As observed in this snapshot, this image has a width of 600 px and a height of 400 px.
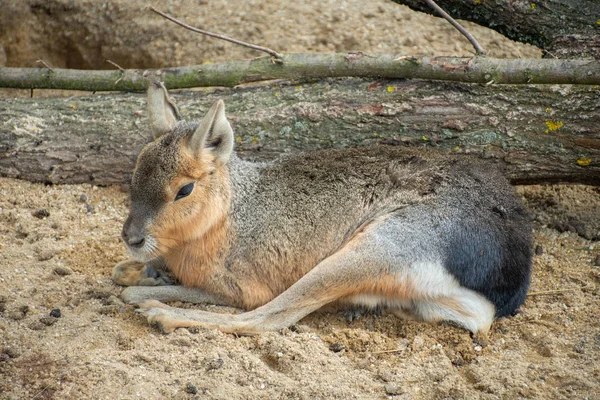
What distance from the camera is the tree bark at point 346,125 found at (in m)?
5.44

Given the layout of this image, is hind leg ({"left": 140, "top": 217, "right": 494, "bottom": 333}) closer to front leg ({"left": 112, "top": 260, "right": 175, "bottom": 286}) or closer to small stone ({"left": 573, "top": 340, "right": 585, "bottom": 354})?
front leg ({"left": 112, "top": 260, "right": 175, "bottom": 286})

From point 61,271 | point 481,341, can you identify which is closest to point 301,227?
point 481,341

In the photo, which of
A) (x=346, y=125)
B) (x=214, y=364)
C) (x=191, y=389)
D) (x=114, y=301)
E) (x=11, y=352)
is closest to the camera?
(x=191, y=389)

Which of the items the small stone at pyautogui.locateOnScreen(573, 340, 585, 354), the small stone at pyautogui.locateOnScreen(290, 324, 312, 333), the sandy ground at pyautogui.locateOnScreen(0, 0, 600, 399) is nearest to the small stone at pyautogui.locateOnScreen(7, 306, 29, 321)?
the sandy ground at pyautogui.locateOnScreen(0, 0, 600, 399)

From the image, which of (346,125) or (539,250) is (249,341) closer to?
(346,125)

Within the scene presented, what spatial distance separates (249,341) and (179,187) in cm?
112

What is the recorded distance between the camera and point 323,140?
571cm

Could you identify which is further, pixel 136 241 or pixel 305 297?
pixel 305 297

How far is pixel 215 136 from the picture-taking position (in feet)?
15.2

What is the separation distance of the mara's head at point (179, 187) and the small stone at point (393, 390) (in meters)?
1.67

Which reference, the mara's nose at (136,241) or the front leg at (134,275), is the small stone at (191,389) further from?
the front leg at (134,275)

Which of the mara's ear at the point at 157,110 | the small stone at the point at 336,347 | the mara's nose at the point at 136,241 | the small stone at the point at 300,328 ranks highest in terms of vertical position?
the mara's ear at the point at 157,110

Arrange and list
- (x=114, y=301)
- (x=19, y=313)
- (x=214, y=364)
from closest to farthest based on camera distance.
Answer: (x=214, y=364) → (x=19, y=313) → (x=114, y=301)

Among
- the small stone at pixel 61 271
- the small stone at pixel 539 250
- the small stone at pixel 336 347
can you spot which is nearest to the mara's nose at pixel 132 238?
the small stone at pixel 61 271
